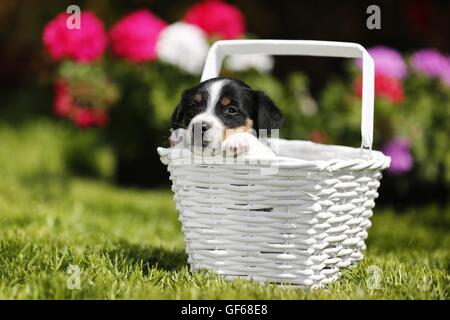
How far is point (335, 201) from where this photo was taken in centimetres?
328

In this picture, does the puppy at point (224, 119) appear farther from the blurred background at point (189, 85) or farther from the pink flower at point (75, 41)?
the pink flower at point (75, 41)

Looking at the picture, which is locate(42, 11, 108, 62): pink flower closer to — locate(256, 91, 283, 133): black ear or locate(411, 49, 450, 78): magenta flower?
locate(411, 49, 450, 78): magenta flower

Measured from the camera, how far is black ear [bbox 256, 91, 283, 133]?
3729 mm

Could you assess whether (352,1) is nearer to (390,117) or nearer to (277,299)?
(390,117)

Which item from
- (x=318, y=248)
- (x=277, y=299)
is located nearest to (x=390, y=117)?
(x=318, y=248)

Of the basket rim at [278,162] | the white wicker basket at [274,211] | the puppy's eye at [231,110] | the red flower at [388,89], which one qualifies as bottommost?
the white wicker basket at [274,211]

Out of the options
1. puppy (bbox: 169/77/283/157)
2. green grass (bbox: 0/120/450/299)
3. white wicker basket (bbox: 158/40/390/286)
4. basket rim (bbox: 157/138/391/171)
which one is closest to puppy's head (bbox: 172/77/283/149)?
puppy (bbox: 169/77/283/157)

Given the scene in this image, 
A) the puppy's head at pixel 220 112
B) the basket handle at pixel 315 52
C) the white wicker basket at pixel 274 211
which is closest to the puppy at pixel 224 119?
the puppy's head at pixel 220 112

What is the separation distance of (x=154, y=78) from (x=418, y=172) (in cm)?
263

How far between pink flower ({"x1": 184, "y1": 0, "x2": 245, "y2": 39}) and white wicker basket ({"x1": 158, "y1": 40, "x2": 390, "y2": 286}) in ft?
11.2

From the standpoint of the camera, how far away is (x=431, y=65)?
6660mm

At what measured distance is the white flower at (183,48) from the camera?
6425 millimetres

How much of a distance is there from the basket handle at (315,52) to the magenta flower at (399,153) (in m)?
2.63

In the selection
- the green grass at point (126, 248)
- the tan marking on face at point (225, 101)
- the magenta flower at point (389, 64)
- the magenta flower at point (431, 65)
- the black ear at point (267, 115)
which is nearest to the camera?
the green grass at point (126, 248)
